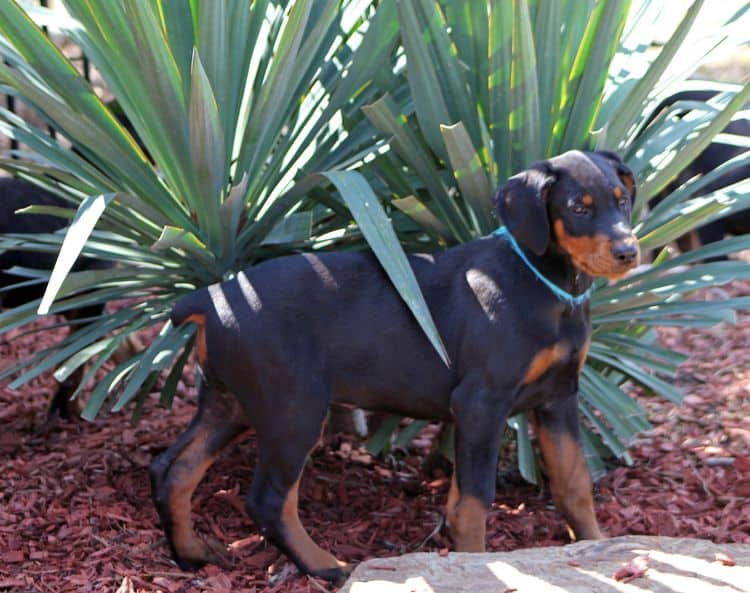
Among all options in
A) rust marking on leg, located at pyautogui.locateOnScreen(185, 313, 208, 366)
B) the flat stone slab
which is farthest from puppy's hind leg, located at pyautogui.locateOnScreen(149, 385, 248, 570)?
the flat stone slab

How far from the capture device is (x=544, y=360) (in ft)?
11.0

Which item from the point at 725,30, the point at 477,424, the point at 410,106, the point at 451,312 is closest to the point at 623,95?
the point at 725,30

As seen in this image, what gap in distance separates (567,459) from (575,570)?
0.51 metres

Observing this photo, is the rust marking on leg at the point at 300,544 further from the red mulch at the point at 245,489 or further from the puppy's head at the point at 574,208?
the puppy's head at the point at 574,208

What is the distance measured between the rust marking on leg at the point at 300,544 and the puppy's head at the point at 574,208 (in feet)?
3.51

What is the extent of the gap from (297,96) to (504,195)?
40.1 inches

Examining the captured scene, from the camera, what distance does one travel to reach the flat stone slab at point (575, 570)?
3.07 meters

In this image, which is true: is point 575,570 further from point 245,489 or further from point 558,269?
point 245,489

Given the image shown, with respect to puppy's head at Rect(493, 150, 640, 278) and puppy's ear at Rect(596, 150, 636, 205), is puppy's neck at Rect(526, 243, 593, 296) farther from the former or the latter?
puppy's ear at Rect(596, 150, 636, 205)

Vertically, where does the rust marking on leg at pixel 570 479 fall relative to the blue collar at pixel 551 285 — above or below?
below

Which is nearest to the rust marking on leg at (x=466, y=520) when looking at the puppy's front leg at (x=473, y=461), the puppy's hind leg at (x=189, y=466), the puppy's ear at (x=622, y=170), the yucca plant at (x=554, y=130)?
the puppy's front leg at (x=473, y=461)

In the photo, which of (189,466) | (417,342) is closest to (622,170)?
(417,342)

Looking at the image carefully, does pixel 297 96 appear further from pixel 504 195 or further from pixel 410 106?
pixel 504 195

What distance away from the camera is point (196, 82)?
339cm
